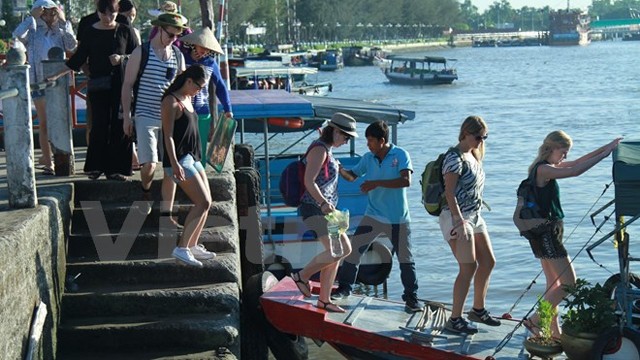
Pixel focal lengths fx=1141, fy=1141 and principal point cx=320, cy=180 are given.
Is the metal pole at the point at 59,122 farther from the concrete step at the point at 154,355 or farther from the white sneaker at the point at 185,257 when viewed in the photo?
the concrete step at the point at 154,355

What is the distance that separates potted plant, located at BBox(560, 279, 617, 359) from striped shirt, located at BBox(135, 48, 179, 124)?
139 inches

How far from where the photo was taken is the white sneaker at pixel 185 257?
8.38 meters

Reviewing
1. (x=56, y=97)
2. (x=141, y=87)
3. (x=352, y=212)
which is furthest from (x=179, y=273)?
(x=352, y=212)

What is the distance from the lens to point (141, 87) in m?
8.95

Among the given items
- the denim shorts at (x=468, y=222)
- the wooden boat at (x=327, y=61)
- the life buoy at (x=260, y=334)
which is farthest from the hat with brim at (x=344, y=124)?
the wooden boat at (x=327, y=61)

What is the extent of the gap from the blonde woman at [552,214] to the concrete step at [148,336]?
2.30m

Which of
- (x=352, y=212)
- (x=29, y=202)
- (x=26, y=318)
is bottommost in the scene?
(x=352, y=212)

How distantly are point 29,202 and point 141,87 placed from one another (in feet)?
5.20

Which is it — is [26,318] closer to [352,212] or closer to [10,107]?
[10,107]

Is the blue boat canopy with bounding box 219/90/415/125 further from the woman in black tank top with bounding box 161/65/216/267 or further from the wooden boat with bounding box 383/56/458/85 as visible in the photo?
the wooden boat with bounding box 383/56/458/85

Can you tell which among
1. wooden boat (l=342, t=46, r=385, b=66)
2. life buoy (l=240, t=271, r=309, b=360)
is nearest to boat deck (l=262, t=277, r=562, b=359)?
life buoy (l=240, t=271, r=309, b=360)

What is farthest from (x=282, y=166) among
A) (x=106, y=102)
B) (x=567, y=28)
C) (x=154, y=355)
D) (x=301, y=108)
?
(x=567, y=28)

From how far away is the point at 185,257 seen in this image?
837 centimetres

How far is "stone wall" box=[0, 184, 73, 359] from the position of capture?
6543mm
